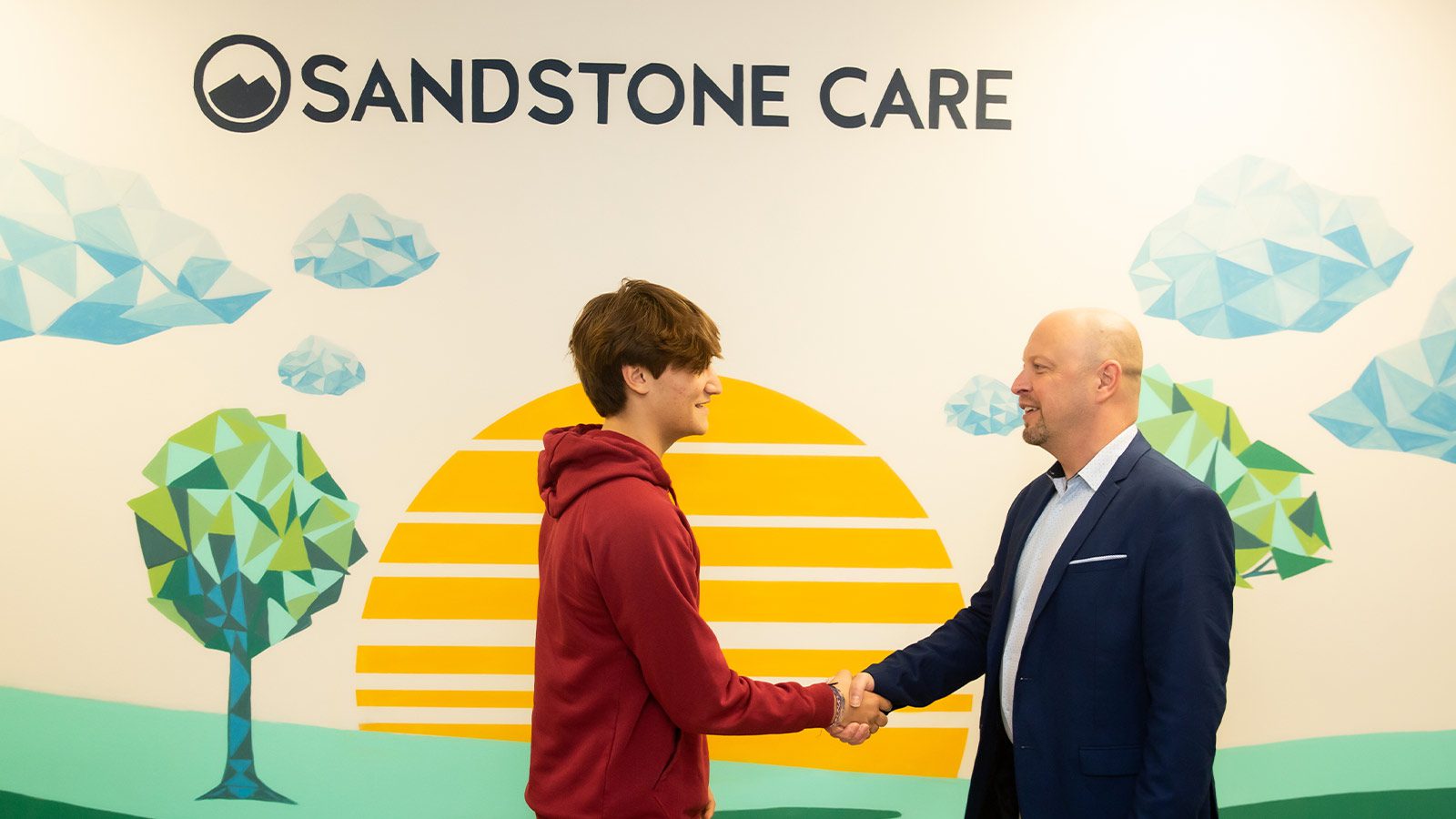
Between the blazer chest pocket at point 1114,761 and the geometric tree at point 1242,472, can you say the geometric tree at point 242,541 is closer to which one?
the blazer chest pocket at point 1114,761

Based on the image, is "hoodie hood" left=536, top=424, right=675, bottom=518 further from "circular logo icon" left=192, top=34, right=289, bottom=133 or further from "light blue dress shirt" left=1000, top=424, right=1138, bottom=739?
"circular logo icon" left=192, top=34, right=289, bottom=133

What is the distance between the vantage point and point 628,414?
2.14m

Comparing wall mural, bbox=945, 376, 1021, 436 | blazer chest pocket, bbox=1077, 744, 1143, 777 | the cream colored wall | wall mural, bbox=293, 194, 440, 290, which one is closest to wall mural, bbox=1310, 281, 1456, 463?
the cream colored wall

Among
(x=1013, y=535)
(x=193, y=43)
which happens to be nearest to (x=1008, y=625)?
(x=1013, y=535)

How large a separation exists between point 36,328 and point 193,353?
1.44ft

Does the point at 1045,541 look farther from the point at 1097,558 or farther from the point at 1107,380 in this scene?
the point at 1107,380

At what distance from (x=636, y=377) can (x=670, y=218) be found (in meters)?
0.91

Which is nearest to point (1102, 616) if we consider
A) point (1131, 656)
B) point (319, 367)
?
point (1131, 656)

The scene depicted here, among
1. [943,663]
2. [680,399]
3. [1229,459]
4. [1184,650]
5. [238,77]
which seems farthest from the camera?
[1229,459]

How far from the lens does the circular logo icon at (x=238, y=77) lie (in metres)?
2.84

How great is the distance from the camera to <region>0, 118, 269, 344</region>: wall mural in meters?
2.85

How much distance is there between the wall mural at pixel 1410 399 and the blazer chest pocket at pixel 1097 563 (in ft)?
4.40

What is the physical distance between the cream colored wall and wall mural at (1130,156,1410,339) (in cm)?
5

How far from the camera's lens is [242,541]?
290cm
